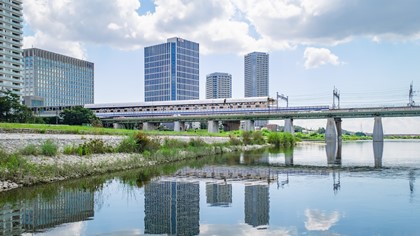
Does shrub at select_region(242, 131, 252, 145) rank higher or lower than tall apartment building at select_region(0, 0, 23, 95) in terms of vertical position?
lower

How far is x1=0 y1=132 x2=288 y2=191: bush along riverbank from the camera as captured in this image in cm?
2158

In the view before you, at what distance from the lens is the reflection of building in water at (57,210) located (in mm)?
14273

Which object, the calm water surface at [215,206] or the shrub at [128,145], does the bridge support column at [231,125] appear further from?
the calm water surface at [215,206]

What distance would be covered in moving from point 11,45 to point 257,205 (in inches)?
5492

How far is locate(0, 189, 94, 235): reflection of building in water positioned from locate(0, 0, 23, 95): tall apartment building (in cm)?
12376

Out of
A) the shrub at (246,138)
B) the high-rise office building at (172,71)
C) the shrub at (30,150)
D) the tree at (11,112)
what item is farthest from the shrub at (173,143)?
the high-rise office building at (172,71)

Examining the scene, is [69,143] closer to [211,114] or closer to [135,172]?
[135,172]

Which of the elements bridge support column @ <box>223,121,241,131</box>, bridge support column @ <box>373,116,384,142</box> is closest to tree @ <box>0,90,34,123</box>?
bridge support column @ <box>223,121,241,131</box>

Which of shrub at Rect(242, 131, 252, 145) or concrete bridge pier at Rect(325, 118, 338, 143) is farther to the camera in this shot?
concrete bridge pier at Rect(325, 118, 338, 143)

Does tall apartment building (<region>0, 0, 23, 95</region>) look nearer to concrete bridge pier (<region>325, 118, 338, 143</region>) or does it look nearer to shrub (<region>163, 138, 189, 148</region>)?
concrete bridge pier (<region>325, 118, 338, 143</region>)

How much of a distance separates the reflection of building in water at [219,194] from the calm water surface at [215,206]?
44 millimetres

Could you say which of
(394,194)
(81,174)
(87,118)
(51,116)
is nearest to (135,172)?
(81,174)

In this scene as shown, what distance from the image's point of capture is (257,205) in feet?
57.1

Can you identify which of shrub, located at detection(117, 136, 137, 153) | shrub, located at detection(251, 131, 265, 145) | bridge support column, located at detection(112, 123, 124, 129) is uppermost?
bridge support column, located at detection(112, 123, 124, 129)
